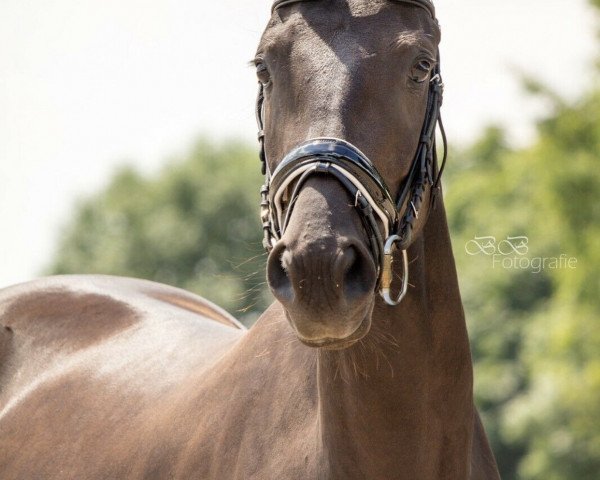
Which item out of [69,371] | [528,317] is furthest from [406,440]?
[528,317]

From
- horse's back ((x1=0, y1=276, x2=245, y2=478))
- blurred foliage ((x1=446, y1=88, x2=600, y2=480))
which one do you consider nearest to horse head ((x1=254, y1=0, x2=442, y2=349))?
horse's back ((x1=0, y1=276, x2=245, y2=478))

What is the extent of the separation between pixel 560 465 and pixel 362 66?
18.8 metres

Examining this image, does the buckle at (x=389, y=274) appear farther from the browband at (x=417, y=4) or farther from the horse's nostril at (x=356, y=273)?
the browband at (x=417, y=4)

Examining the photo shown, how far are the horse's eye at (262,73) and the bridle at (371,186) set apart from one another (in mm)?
204

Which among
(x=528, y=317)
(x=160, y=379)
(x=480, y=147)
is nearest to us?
(x=160, y=379)

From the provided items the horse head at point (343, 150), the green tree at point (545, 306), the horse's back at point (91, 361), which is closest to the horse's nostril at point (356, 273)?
the horse head at point (343, 150)

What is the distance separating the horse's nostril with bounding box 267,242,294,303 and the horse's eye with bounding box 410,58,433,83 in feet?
2.90

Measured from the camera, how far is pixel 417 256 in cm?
386

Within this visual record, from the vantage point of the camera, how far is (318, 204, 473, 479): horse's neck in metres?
3.76

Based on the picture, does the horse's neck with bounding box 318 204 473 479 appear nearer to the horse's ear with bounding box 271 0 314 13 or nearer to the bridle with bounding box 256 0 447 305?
the bridle with bounding box 256 0 447 305

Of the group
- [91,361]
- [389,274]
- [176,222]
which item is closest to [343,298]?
[389,274]

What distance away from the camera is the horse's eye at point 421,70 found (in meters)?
3.69

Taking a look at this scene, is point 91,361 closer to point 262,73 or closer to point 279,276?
point 262,73

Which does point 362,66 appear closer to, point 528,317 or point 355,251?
point 355,251
